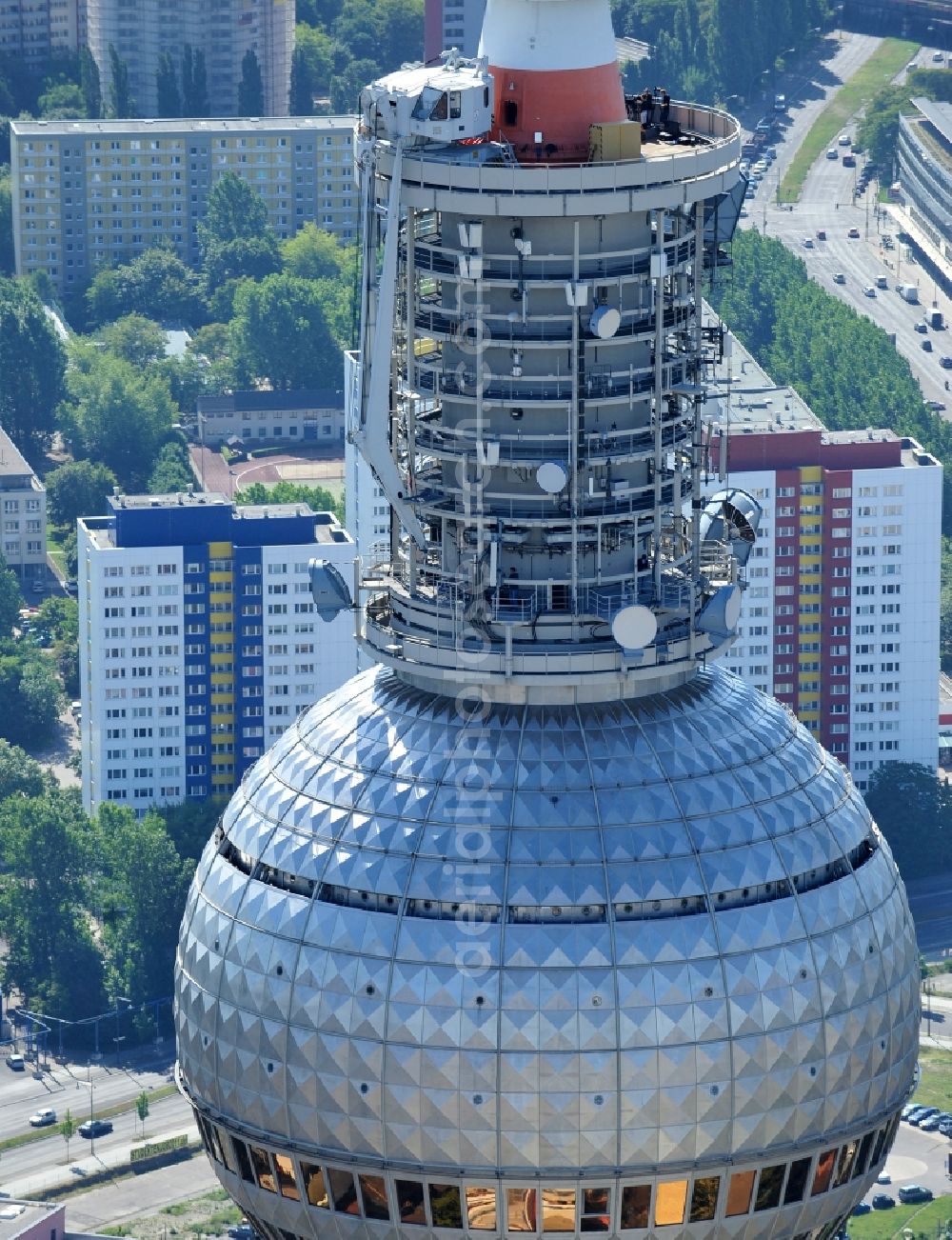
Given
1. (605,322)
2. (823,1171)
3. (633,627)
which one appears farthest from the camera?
(823,1171)

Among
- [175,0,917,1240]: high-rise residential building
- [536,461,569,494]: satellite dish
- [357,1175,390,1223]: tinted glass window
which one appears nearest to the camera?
[175,0,917,1240]: high-rise residential building

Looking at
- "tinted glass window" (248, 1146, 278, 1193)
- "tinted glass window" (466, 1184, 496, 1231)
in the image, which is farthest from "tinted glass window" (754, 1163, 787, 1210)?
"tinted glass window" (248, 1146, 278, 1193)

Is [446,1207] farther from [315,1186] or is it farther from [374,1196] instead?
[315,1186]

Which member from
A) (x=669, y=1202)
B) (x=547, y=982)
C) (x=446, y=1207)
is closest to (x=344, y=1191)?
(x=446, y=1207)

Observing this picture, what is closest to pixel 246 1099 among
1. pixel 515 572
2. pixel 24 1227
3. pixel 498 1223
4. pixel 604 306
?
pixel 498 1223

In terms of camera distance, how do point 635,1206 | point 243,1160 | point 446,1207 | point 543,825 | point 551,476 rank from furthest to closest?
1. point 243,1160
2. point 551,476
3. point 543,825
4. point 446,1207
5. point 635,1206

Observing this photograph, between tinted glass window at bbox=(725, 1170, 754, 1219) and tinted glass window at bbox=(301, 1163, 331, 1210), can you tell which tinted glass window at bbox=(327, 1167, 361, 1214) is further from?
tinted glass window at bbox=(725, 1170, 754, 1219)

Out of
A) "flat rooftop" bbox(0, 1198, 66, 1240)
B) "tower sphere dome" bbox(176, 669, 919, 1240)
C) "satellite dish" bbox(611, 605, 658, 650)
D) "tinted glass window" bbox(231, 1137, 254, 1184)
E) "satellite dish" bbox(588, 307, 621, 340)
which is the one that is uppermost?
"satellite dish" bbox(588, 307, 621, 340)
